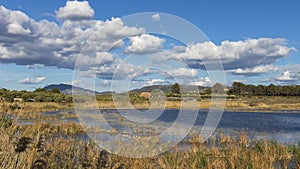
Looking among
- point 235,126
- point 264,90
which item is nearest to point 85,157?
point 235,126

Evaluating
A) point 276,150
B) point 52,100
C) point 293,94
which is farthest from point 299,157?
point 293,94

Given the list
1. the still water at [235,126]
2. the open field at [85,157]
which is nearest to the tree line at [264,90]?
the still water at [235,126]

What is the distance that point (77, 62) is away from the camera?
29.2 feet

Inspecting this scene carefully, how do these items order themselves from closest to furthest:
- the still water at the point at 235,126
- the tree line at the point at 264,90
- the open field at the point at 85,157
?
the open field at the point at 85,157, the still water at the point at 235,126, the tree line at the point at 264,90

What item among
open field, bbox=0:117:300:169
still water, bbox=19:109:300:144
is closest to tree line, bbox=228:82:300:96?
still water, bbox=19:109:300:144

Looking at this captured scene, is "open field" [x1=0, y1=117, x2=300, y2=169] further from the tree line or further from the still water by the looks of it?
the tree line

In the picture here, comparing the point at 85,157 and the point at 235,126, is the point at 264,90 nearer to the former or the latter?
the point at 235,126

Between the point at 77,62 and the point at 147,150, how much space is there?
10.5 feet

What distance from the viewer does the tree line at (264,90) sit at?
97.9m

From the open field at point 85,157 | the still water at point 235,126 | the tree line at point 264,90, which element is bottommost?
the still water at point 235,126

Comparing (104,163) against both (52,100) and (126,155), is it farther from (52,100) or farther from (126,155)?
(52,100)

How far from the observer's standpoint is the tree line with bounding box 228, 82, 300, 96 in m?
97.9

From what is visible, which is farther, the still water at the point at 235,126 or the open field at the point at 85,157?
the still water at the point at 235,126

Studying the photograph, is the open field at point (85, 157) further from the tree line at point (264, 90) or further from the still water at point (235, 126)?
the tree line at point (264, 90)
